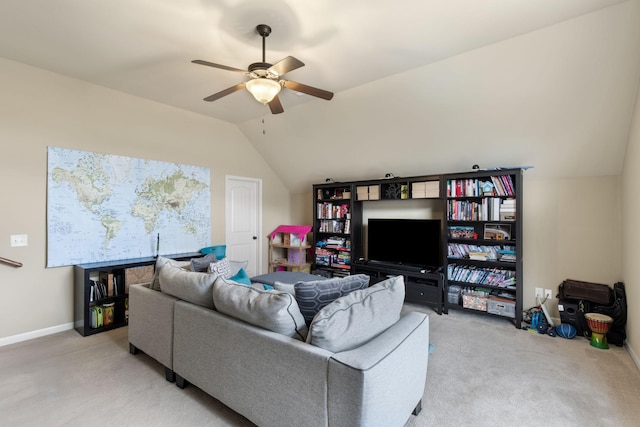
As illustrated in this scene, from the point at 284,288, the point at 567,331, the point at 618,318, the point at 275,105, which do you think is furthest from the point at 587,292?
the point at 275,105

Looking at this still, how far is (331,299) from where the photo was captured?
1.91 meters

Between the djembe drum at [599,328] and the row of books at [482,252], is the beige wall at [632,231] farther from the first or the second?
the row of books at [482,252]

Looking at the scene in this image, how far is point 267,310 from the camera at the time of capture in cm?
170

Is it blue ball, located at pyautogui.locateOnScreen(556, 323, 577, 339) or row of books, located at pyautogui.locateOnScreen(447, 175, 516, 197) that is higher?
row of books, located at pyautogui.locateOnScreen(447, 175, 516, 197)

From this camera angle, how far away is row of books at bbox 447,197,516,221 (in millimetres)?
3627

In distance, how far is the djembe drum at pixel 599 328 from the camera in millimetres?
2914

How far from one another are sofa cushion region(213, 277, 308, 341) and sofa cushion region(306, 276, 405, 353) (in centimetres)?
15

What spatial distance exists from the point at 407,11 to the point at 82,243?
4013 mm

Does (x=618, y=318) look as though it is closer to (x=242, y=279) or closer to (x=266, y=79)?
(x=242, y=279)

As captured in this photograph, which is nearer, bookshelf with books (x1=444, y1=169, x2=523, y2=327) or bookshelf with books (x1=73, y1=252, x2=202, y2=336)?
bookshelf with books (x1=73, y1=252, x2=202, y2=336)

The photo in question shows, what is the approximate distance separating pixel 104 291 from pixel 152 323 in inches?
55.6

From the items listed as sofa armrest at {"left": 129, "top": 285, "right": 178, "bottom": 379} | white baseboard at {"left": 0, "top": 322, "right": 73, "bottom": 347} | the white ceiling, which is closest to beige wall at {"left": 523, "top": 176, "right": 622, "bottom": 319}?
the white ceiling

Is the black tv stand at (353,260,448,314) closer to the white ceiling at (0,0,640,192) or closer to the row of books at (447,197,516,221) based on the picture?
the row of books at (447,197,516,221)

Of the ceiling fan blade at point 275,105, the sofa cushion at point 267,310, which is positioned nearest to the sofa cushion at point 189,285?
the sofa cushion at point 267,310
